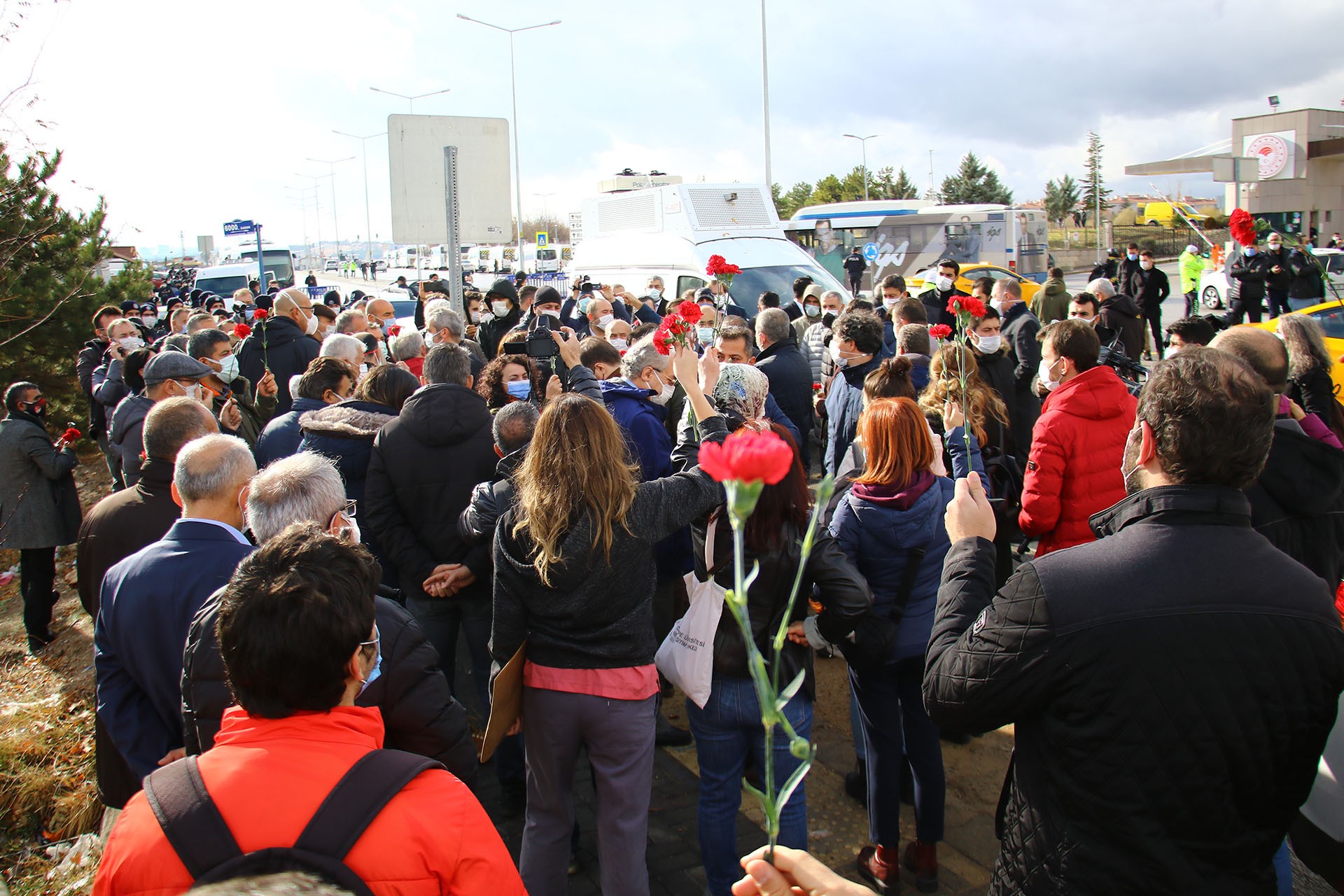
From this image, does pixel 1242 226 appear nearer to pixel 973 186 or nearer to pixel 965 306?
pixel 965 306

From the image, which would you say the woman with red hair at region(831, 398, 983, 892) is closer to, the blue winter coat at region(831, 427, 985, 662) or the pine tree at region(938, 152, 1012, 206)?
the blue winter coat at region(831, 427, 985, 662)

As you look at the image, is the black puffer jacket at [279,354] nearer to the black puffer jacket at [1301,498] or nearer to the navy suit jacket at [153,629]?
the navy suit jacket at [153,629]

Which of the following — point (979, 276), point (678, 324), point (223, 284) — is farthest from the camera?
point (223, 284)

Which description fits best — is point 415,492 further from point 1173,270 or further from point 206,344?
point 1173,270

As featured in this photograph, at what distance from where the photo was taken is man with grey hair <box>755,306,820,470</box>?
248 inches

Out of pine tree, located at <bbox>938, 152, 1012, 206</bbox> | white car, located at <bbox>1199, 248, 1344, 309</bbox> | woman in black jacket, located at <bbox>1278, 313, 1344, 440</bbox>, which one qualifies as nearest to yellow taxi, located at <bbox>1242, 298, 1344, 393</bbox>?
woman in black jacket, located at <bbox>1278, 313, 1344, 440</bbox>

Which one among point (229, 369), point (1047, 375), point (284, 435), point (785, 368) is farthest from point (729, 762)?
point (229, 369)

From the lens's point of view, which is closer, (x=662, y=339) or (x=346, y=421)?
(x=662, y=339)

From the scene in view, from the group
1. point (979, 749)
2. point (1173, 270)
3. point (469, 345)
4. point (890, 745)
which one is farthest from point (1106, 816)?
point (1173, 270)

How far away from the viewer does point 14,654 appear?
20.4 ft

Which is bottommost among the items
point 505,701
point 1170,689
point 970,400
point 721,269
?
point 505,701

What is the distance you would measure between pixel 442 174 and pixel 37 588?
17.1ft

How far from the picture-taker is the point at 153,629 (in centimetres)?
257

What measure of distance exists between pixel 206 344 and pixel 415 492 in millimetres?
2724
